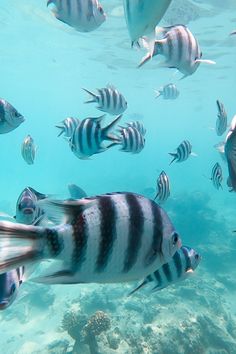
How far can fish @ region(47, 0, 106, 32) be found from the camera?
4.16 meters

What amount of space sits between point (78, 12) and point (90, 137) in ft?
5.34

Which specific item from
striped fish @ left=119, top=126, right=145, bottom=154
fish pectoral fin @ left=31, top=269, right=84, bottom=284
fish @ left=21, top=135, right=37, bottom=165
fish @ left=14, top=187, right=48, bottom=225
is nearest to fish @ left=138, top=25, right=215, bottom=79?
striped fish @ left=119, top=126, right=145, bottom=154

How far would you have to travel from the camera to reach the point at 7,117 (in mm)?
4695

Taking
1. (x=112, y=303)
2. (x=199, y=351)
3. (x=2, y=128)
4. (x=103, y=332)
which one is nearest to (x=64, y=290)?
(x=112, y=303)

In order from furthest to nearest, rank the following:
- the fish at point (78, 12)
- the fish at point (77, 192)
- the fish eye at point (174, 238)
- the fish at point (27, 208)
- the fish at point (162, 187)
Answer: the fish at point (77, 192), the fish at point (162, 187), the fish at point (78, 12), the fish at point (27, 208), the fish eye at point (174, 238)

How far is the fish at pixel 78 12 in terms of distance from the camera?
4.16 m

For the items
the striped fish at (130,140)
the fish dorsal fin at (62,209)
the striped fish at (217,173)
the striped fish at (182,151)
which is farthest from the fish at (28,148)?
the fish dorsal fin at (62,209)

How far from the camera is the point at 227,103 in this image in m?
58.6

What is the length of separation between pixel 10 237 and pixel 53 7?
12.4ft

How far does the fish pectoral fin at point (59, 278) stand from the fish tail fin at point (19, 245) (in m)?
0.18

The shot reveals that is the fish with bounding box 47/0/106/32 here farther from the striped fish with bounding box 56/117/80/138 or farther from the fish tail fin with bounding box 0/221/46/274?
the fish tail fin with bounding box 0/221/46/274

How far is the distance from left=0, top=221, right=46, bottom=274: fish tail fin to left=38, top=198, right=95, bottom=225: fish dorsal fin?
0.20 meters

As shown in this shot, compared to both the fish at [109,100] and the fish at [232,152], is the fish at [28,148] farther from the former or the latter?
the fish at [232,152]

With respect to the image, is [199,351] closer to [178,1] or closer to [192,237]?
[192,237]
